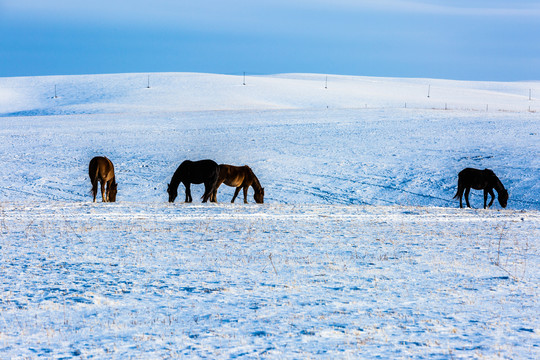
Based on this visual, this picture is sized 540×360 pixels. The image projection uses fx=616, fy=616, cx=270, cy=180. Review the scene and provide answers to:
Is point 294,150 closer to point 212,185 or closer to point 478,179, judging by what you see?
point 478,179

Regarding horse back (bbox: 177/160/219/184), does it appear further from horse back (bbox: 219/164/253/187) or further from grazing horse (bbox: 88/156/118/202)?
grazing horse (bbox: 88/156/118/202)

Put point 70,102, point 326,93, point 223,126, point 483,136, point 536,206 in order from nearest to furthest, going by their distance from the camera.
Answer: point 536,206, point 483,136, point 223,126, point 70,102, point 326,93

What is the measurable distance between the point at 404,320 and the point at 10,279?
517cm

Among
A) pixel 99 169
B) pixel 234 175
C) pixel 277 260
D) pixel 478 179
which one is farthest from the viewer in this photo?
pixel 478 179

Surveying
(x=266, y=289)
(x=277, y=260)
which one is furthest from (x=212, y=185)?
(x=266, y=289)

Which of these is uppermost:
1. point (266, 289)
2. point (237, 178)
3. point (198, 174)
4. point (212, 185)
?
point (198, 174)

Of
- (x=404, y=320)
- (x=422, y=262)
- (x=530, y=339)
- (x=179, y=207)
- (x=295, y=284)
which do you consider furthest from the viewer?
(x=179, y=207)

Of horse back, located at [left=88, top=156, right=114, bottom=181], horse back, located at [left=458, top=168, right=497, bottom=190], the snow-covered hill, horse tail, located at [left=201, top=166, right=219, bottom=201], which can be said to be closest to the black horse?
horse tail, located at [left=201, top=166, right=219, bottom=201]

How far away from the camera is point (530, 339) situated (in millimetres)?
6035

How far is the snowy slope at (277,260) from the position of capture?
238 inches

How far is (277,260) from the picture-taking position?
982 centimetres

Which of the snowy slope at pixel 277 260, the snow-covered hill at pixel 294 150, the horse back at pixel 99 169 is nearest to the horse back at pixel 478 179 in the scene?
the snow-covered hill at pixel 294 150

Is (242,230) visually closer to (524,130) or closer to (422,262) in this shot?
(422,262)

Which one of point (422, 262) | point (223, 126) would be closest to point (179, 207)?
point (422, 262)
